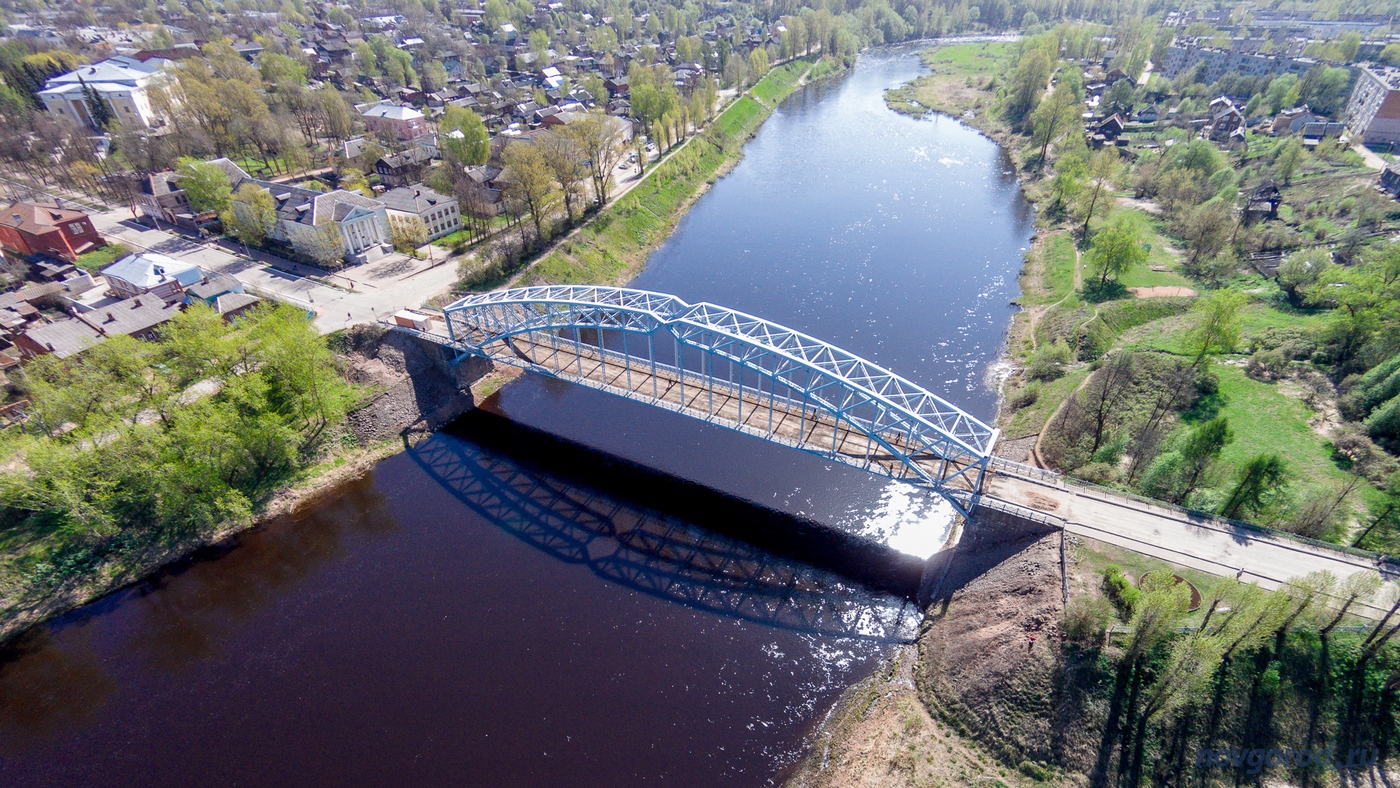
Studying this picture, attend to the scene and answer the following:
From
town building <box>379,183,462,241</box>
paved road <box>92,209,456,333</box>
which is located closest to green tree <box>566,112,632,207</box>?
town building <box>379,183,462,241</box>

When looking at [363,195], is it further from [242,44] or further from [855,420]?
[242,44]

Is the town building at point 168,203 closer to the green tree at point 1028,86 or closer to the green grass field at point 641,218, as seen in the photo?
the green grass field at point 641,218

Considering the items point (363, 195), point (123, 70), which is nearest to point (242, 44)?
point (123, 70)

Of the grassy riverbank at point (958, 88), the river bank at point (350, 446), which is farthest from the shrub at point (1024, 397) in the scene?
the grassy riverbank at point (958, 88)

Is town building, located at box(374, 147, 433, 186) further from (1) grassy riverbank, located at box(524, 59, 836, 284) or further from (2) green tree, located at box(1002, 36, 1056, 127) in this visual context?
(2) green tree, located at box(1002, 36, 1056, 127)

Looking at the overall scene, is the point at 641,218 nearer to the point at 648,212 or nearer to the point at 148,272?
the point at 648,212

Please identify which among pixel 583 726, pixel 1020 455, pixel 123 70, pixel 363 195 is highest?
pixel 123 70

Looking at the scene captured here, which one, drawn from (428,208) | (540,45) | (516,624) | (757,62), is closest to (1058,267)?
(516,624)
